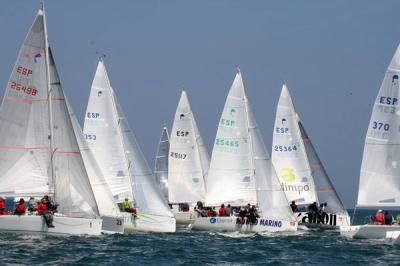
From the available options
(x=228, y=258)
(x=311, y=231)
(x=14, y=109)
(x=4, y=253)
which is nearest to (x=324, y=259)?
(x=228, y=258)

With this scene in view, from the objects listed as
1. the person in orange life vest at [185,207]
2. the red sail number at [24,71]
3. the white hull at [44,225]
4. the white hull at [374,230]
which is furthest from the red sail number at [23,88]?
the person in orange life vest at [185,207]

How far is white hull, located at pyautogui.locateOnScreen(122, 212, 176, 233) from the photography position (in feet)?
137

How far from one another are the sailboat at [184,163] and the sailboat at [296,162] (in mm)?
4706

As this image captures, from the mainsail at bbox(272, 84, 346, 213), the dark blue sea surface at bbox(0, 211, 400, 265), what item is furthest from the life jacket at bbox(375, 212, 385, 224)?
the mainsail at bbox(272, 84, 346, 213)

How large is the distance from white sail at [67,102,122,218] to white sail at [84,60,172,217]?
4.69 meters

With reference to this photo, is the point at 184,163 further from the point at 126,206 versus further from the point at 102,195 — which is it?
the point at 102,195

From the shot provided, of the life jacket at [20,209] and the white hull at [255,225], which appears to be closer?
the life jacket at [20,209]

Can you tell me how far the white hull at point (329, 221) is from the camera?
46844 mm

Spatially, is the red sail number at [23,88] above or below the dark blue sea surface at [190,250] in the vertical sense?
above

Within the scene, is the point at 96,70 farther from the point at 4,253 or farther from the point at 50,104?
the point at 4,253

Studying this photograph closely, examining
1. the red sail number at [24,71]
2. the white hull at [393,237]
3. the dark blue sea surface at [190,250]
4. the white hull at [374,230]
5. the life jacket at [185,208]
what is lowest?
the dark blue sea surface at [190,250]

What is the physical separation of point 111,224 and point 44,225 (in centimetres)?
559

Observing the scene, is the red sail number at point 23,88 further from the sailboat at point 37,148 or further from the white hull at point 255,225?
the white hull at point 255,225

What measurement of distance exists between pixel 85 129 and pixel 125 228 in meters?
5.84
